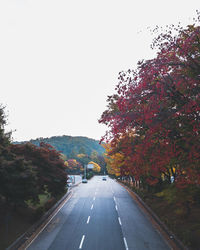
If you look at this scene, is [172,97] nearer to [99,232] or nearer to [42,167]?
[99,232]

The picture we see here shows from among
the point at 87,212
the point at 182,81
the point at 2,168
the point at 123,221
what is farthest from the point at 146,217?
the point at 182,81

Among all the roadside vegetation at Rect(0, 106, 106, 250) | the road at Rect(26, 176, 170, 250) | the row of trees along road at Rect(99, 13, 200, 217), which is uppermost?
the row of trees along road at Rect(99, 13, 200, 217)

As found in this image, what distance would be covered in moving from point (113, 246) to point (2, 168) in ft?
27.2

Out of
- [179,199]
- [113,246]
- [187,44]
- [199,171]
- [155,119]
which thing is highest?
[187,44]

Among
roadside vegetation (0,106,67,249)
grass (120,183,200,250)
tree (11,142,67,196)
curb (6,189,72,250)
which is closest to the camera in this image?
grass (120,183,200,250)

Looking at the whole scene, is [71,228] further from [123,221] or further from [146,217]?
[146,217]

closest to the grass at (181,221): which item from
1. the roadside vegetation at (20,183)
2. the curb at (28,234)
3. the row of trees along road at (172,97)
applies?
the row of trees along road at (172,97)

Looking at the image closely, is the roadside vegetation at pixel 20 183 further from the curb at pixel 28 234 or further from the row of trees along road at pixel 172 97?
the row of trees along road at pixel 172 97

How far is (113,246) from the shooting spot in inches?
571

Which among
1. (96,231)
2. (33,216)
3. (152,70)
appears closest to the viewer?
(152,70)

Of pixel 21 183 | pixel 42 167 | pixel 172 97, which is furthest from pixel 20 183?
pixel 172 97

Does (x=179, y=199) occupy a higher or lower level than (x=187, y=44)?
lower

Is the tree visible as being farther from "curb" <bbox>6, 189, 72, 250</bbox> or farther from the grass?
the grass

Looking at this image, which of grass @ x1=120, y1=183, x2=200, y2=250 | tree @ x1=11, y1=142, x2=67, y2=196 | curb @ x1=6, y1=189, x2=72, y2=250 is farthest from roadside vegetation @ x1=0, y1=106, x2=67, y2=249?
grass @ x1=120, y1=183, x2=200, y2=250
